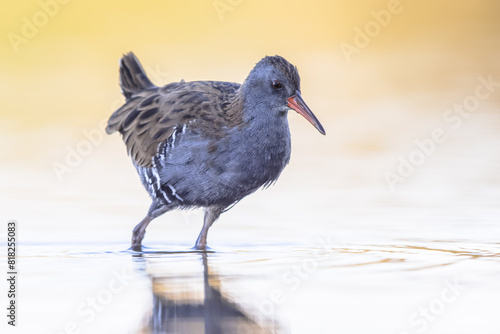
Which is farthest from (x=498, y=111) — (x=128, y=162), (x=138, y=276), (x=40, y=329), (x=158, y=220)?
(x=40, y=329)

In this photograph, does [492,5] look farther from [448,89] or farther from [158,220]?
[158,220]

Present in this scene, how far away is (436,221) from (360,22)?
826 cm

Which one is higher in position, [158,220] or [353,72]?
[353,72]

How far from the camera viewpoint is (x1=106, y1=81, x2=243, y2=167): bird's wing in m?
8.02

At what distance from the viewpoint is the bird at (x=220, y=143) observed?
786cm

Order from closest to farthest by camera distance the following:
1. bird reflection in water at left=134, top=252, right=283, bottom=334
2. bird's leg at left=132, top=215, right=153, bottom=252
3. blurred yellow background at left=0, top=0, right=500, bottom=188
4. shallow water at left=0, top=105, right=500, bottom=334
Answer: bird reflection in water at left=134, top=252, right=283, bottom=334
shallow water at left=0, top=105, right=500, bottom=334
bird's leg at left=132, top=215, right=153, bottom=252
blurred yellow background at left=0, top=0, right=500, bottom=188

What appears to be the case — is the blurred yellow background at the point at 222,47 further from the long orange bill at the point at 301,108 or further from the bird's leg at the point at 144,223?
the long orange bill at the point at 301,108

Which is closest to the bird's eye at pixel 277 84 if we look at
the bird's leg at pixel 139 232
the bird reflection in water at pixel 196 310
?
the bird's leg at pixel 139 232

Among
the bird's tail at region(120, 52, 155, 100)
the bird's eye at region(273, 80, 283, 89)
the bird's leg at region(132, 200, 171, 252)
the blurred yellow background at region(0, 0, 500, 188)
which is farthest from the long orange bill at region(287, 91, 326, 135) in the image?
the blurred yellow background at region(0, 0, 500, 188)

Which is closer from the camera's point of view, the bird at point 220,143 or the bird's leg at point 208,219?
the bird at point 220,143

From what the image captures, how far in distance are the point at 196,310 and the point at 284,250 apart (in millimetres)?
1957

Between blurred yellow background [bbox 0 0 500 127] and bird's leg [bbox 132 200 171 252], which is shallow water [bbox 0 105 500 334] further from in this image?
blurred yellow background [bbox 0 0 500 127]

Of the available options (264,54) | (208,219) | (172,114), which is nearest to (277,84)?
(172,114)

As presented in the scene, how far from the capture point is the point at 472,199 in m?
9.36
